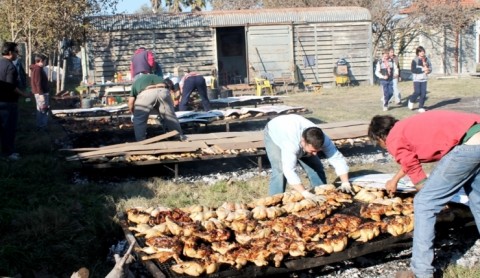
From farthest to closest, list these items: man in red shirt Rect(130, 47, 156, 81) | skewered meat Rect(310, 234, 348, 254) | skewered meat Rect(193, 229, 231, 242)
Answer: man in red shirt Rect(130, 47, 156, 81) < skewered meat Rect(193, 229, 231, 242) < skewered meat Rect(310, 234, 348, 254)

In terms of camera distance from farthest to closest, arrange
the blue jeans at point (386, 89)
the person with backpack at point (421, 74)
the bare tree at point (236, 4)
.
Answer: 1. the bare tree at point (236, 4)
2. the blue jeans at point (386, 89)
3. the person with backpack at point (421, 74)

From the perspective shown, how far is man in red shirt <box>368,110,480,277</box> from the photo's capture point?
14.3ft

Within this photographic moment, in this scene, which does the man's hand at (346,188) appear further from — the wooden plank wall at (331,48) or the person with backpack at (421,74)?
the wooden plank wall at (331,48)

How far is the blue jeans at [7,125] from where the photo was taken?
32.3ft

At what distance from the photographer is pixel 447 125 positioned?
14.8 ft

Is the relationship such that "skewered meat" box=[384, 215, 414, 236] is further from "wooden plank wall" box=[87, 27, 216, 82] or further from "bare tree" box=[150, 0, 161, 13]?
"bare tree" box=[150, 0, 161, 13]

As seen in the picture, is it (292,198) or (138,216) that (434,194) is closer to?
(292,198)

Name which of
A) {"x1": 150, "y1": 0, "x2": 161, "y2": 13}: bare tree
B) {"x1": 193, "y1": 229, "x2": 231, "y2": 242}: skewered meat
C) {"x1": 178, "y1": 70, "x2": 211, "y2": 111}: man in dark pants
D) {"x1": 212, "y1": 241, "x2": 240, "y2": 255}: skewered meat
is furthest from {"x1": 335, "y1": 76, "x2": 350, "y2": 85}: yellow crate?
{"x1": 212, "y1": 241, "x2": 240, "y2": 255}: skewered meat

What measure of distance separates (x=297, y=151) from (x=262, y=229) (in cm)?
137

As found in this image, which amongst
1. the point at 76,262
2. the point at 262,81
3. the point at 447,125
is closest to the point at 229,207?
the point at 76,262

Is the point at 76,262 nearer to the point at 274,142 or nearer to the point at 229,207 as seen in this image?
the point at 229,207

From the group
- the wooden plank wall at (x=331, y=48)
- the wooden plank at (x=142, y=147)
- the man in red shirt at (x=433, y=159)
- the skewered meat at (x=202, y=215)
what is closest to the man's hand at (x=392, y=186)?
the man in red shirt at (x=433, y=159)

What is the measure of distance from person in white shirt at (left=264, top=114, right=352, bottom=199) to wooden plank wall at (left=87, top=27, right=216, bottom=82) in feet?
59.1

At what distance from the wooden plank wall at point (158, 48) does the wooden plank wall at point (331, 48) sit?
4015mm
